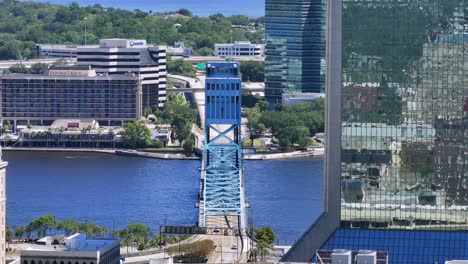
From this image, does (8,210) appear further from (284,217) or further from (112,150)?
(112,150)

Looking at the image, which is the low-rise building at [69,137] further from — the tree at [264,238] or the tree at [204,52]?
the tree at [204,52]

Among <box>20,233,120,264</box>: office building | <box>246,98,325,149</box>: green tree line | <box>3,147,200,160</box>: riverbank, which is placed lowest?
<box>3,147,200,160</box>: riverbank

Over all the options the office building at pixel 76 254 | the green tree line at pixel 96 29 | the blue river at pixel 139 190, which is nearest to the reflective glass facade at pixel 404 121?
the office building at pixel 76 254

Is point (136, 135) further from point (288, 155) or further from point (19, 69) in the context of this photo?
point (19, 69)

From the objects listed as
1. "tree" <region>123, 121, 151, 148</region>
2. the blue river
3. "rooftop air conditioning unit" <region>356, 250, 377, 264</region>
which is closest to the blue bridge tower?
the blue river

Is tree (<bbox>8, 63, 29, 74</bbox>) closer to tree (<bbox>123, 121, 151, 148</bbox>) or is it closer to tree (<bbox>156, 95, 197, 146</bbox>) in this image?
tree (<bbox>156, 95, 197, 146</bbox>)

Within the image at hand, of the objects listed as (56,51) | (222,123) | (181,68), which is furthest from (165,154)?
(56,51)
